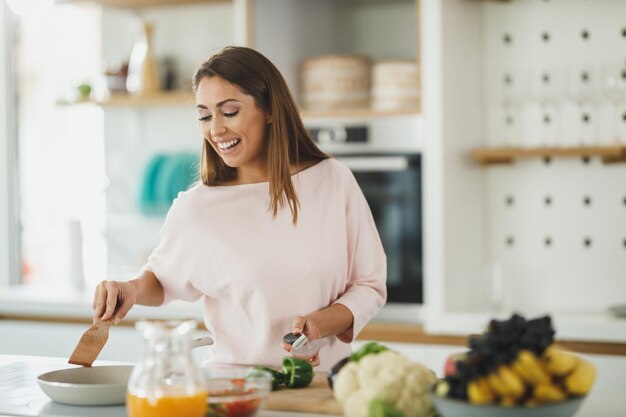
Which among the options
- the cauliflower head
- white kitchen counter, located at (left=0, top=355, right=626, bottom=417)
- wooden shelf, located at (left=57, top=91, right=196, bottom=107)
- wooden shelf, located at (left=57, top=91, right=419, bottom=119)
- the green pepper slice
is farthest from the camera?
wooden shelf, located at (left=57, top=91, right=196, bottom=107)

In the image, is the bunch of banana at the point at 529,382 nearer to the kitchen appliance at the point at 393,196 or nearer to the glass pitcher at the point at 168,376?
the glass pitcher at the point at 168,376

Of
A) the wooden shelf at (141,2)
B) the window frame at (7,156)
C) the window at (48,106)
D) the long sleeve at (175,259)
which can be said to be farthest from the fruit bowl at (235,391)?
the window at (48,106)

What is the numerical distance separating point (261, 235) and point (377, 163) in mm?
1477

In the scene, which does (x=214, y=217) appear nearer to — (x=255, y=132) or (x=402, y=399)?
(x=255, y=132)

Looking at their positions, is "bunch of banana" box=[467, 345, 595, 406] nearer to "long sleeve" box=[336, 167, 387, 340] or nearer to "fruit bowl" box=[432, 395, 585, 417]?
"fruit bowl" box=[432, 395, 585, 417]

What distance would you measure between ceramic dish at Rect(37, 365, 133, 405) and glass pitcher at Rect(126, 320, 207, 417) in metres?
0.29

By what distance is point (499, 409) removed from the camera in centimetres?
134

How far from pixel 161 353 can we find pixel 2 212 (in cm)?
319

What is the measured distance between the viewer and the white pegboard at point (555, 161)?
3562 mm

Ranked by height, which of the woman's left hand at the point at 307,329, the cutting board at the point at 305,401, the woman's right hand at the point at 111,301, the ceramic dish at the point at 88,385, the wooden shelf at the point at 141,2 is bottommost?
the cutting board at the point at 305,401

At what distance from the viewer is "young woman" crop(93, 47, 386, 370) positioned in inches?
84.7

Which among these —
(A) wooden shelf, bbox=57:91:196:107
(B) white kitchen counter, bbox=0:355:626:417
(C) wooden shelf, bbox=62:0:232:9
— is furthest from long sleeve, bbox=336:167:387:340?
(C) wooden shelf, bbox=62:0:232:9

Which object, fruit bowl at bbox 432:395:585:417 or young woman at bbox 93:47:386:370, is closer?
fruit bowl at bbox 432:395:585:417

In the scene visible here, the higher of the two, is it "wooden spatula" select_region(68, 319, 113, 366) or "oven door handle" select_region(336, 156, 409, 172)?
"oven door handle" select_region(336, 156, 409, 172)
